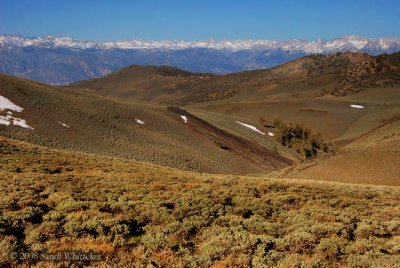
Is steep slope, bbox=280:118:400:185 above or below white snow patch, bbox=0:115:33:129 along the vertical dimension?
below

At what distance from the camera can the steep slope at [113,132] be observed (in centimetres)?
6116

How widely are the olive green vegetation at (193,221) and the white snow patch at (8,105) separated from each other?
38.8m

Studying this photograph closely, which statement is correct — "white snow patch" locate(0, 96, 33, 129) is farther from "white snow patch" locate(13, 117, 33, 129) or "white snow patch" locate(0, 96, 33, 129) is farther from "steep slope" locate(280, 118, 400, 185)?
"steep slope" locate(280, 118, 400, 185)

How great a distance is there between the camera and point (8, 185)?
22656 mm

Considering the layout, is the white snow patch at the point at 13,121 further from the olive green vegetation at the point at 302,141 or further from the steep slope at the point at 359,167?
the olive green vegetation at the point at 302,141

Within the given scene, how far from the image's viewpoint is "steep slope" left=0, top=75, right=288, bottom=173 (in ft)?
201

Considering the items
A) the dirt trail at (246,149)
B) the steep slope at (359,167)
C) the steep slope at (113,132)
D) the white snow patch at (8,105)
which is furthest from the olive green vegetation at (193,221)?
the dirt trail at (246,149)

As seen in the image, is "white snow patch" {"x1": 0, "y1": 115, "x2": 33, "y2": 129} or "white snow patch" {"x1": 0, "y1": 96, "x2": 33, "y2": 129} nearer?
"white snow patch" {"x1": 0, "y1": 115, "x2": 33, "y2": 129}

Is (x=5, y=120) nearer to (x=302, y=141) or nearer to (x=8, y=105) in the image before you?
(x=8, y=105)

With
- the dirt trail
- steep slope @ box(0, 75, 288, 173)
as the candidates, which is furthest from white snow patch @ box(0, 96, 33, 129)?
the dirt trail

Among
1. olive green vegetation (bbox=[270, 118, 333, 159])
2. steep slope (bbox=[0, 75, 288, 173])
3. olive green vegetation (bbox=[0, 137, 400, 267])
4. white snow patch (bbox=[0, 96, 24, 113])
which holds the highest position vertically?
white snow patch (bbox=[0, 96, 24, 113])

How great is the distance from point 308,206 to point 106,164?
2042 cm

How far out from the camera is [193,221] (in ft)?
59.9

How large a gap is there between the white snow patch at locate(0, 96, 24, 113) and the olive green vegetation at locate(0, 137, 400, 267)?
1528 inches
